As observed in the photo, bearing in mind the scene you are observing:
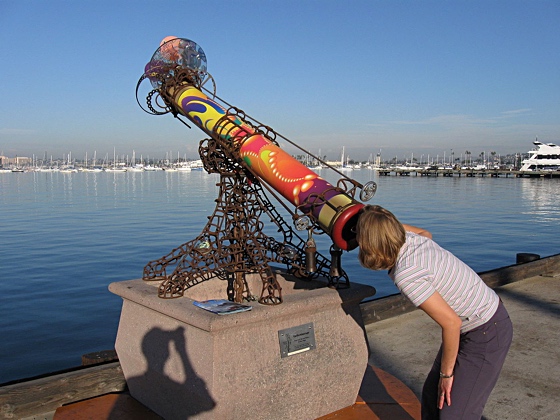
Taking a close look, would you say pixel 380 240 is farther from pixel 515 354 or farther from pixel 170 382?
pixel 515 354

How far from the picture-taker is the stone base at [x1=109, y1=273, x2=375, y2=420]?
13.2 ft

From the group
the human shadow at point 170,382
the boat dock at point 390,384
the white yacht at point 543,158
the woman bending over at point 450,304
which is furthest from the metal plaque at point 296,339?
the white yacht at point 543,158

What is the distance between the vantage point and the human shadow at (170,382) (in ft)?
13.6

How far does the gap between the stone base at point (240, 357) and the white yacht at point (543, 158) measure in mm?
105395

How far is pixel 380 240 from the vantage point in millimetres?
3152

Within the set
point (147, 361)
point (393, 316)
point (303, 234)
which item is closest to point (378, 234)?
point (147, 361)

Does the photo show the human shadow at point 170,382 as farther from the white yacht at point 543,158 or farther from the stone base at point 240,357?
the white yacht at point 543,158

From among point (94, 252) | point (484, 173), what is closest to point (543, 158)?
point (484, 173)

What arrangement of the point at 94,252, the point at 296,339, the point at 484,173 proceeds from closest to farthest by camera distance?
the point at 296,339 → the point at 94,252 → the point at 484,173

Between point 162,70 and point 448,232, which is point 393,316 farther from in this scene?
point 448,232

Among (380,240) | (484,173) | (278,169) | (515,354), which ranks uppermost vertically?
(278,169)

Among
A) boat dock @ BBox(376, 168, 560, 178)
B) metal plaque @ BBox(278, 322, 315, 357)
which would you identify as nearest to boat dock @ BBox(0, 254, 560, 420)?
metal plaque @ BBox(278, 322, 315, 357)

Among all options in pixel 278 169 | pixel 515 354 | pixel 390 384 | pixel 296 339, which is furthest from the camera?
pixel 515 354

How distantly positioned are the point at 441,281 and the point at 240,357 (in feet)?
5.17
